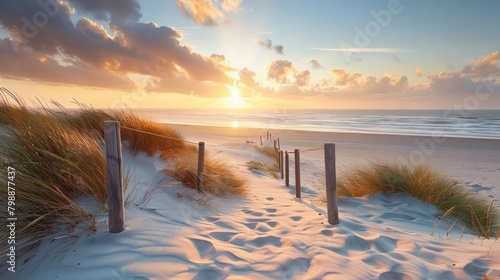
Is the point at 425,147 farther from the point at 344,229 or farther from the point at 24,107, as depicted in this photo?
the point at 24,107

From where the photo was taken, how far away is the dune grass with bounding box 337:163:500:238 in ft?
17.8

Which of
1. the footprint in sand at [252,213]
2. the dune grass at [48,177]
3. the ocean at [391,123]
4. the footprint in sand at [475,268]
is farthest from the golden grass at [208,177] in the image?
the footprint in sand at [475,268]

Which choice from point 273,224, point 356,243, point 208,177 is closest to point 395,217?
point 356,243

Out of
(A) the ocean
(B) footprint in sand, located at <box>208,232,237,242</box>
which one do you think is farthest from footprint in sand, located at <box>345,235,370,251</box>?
(A) the ocean

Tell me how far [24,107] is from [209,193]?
356 cm

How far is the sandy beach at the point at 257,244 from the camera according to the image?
108 inches

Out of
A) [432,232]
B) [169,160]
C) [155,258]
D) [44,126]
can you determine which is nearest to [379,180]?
[432,232]

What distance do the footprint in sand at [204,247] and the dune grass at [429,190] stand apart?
390 centimetres

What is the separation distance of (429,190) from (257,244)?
4.14 metres

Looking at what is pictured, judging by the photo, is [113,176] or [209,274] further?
[113,176]

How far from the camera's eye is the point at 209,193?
553 centimetres

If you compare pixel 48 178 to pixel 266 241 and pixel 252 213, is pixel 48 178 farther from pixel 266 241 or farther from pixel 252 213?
pixel 252 213

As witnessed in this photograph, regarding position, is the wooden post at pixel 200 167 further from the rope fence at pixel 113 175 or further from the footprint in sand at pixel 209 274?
the footprint in sand at pixel 209 274

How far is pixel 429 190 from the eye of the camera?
5.86 metres
